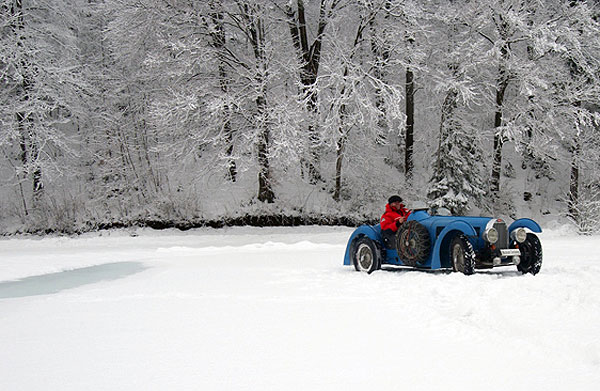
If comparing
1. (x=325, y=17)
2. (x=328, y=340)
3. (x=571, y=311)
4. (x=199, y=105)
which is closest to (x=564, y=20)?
(x=325, y=17)

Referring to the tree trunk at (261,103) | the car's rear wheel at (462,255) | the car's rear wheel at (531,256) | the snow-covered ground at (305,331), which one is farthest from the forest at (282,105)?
the snow-covered ground at (305,331)


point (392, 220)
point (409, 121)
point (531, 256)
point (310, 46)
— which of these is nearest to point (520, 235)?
point (531, 256)

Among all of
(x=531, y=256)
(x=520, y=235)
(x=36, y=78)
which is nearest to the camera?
(x=531, y=256)

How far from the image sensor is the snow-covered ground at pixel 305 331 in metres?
3.44

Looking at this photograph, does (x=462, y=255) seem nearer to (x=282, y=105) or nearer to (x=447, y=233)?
(x=447, y=233)

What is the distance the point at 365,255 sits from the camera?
28.2ft

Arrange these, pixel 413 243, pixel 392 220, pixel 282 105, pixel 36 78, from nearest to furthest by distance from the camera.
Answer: pixel 413 243
pixel 392 220
pixel 282 105
pixel 36 78

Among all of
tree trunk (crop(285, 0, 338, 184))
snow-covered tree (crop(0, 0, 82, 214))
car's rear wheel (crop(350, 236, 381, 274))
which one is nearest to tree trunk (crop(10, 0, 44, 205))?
snow-covered tree (crop(0, 0, 82, 214))

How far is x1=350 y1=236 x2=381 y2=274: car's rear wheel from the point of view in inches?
328

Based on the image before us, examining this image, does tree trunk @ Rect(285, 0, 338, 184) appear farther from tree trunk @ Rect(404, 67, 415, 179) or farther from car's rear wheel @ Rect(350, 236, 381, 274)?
car's rear wheel @ Rect(350, 236, 381, 274)

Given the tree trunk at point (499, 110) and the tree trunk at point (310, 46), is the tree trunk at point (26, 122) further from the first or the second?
the tree trunk at point (499, 110)

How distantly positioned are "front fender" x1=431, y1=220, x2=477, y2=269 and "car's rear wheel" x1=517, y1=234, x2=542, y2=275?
850mm

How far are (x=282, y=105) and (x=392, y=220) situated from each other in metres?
9.66

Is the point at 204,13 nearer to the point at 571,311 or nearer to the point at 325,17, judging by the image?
the point at 325,17
